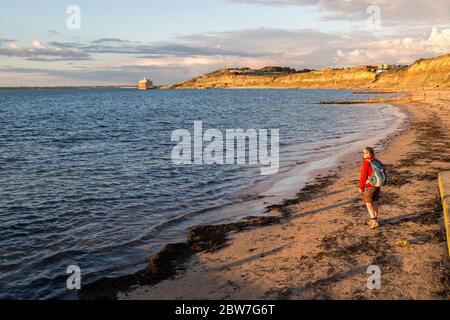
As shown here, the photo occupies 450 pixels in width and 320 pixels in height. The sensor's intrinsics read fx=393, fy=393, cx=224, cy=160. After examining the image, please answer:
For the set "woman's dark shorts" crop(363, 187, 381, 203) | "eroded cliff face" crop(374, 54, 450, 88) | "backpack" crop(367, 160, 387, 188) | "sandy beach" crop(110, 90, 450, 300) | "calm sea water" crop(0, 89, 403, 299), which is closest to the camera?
"sandy beach" crop(110, 90, 450, 300)

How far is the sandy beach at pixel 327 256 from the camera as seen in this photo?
7.40m

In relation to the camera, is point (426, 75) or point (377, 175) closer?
point (377, 175)

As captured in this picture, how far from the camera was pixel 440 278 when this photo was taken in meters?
7.36

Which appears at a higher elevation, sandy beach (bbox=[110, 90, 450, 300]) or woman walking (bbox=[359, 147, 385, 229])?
woman walking (bbox=[359, 147, 385, 229])

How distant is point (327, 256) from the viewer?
28.9 feet

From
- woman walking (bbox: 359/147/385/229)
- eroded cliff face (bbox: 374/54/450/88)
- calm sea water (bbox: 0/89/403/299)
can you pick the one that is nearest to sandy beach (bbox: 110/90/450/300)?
woman walking (bbox: 359/147/385/229)

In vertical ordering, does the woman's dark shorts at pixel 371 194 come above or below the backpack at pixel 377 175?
below

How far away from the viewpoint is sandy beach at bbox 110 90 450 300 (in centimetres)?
740

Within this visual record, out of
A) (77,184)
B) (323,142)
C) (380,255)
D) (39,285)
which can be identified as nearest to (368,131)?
(323,142)

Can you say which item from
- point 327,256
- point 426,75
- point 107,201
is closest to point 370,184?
point 327,256

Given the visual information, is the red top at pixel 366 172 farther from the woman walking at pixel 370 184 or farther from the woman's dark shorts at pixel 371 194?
the woman's dark shorts at pixel 371 194

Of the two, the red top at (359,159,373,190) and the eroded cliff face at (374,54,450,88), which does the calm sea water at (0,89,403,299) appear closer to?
the red top at (359,159,373,190)

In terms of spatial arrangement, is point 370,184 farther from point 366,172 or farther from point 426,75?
point 426,75

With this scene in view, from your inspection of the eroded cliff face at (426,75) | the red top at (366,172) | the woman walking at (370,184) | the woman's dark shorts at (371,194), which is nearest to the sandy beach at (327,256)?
the woman walking at (370,184)
